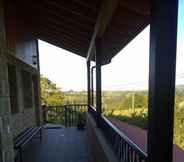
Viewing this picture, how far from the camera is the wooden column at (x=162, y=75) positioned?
1.16 metres

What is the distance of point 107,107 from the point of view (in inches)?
195

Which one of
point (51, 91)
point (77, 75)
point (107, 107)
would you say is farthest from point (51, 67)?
point (107, 107)

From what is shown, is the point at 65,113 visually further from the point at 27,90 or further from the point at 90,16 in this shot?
the point at 90,16

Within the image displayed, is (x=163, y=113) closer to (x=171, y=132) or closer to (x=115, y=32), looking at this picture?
(x=171, y=132)

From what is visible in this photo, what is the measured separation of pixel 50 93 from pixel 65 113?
7.55m

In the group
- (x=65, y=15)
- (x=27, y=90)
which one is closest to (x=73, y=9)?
(x=65, y=15)

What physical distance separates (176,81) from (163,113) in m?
0.23

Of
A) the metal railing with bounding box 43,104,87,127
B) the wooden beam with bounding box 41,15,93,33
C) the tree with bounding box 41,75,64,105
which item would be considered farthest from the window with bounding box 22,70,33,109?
the tree with bounding box 41,75,64,105

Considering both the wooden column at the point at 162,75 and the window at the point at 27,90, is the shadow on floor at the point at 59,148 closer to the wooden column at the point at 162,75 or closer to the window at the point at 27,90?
the window at the point at 27,90

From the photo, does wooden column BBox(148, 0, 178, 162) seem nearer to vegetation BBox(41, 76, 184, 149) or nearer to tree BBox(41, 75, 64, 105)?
vegetation BBox(41, 76, 184, 149)

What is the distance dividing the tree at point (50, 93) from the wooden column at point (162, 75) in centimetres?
1348

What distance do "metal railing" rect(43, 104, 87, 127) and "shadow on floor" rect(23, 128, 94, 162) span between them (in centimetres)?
172

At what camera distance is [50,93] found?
1528 cm

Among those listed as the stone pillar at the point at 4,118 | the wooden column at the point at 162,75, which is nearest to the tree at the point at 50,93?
the stone pillar at the point at 4,118
